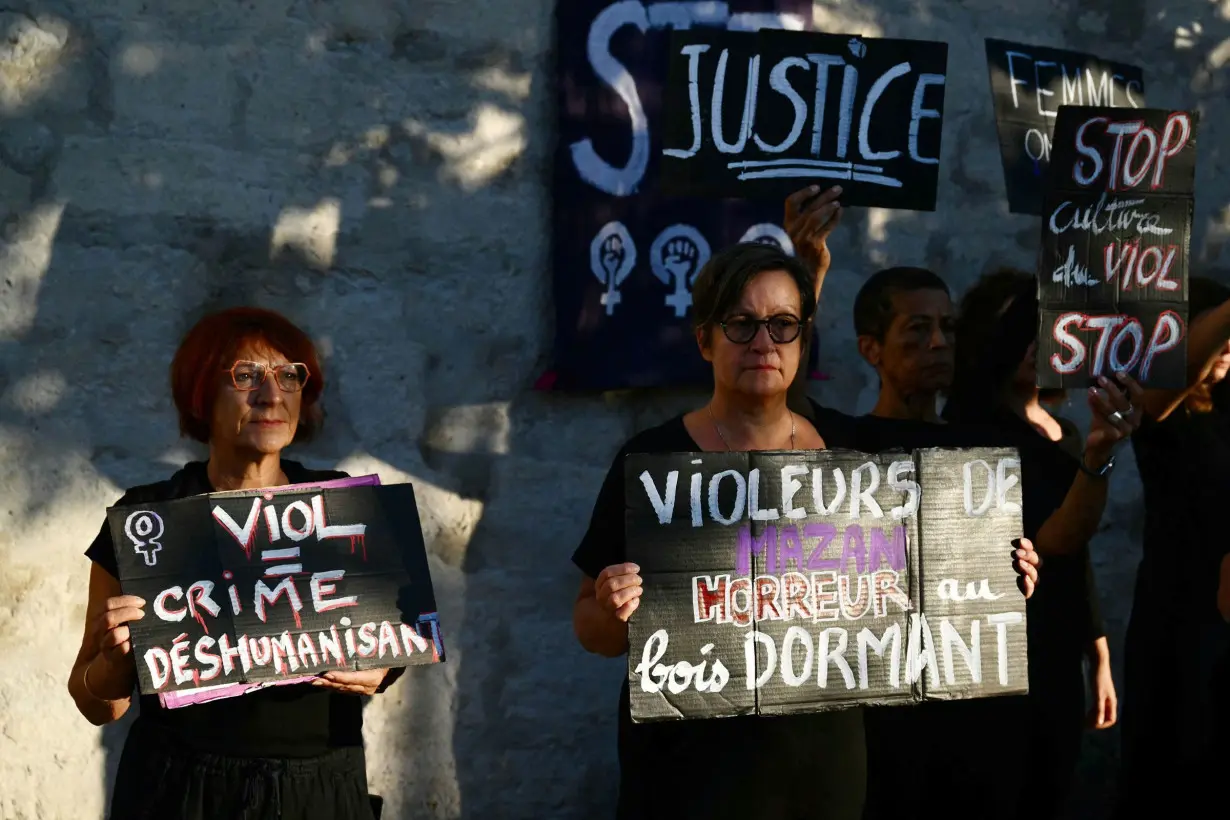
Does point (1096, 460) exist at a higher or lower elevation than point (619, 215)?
lower

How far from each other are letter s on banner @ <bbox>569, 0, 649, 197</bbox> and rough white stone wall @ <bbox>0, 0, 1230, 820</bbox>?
13 cm

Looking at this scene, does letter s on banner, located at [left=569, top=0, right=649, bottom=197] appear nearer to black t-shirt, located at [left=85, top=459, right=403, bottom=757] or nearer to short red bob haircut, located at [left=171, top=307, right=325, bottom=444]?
short red bob haircut, located at [left=171, top=307, right=325, bottom=444]

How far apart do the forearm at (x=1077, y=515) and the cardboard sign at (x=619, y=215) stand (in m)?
1.55

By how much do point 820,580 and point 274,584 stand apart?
1.01 metres

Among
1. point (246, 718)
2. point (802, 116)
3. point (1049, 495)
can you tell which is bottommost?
point (246, 718)

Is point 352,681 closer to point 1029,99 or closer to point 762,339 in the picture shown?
point 762,339

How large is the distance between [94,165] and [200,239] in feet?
1.07

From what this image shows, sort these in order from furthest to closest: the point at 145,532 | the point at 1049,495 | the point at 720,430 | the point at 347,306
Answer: the point at 347,306 → the point at 1049,495 → the point at 720,430 → the point at 145,532

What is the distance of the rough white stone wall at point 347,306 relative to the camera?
3988 millimetres

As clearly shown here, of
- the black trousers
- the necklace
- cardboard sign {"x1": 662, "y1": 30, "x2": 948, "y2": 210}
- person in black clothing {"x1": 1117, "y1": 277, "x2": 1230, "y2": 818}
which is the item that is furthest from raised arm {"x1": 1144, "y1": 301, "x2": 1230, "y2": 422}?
the black trousers

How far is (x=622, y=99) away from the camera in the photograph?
4.61 metres

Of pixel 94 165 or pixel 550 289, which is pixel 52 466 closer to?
pixel 94 165

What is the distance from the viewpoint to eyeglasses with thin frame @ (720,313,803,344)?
288 centimetres

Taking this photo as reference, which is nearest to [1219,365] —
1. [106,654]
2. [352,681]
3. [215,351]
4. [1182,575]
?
[1182,575]
